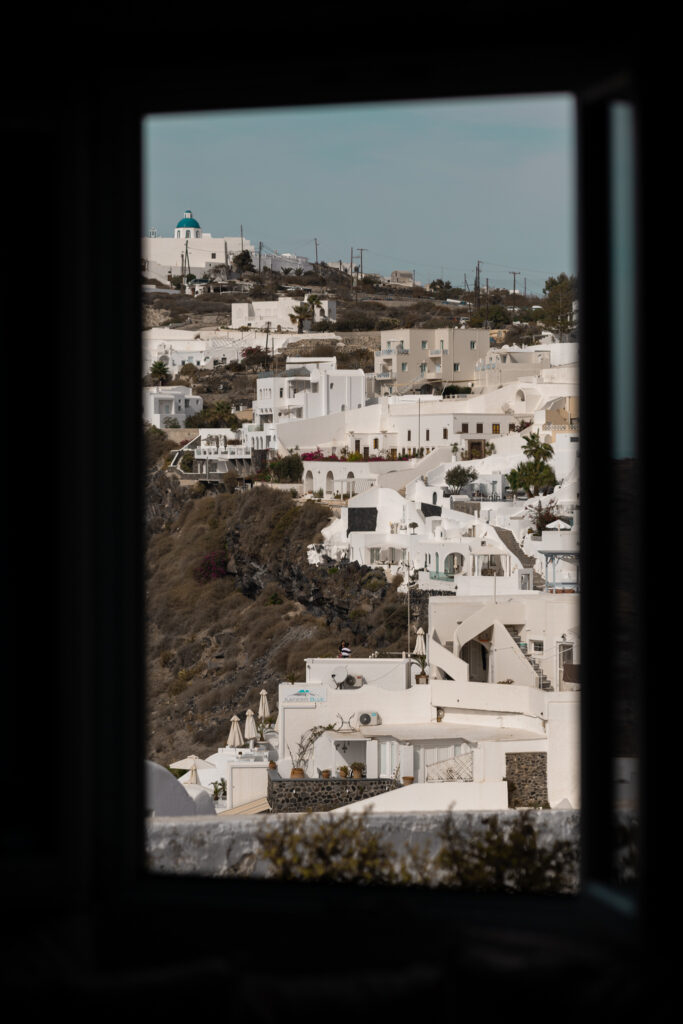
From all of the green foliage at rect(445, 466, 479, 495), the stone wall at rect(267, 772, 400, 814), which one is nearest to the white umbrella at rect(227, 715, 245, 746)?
the stone wall at rect(267, 772, 400, 814)

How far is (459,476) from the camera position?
82.1 feet

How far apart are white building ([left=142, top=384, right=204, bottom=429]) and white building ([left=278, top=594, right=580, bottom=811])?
1510 centimetres

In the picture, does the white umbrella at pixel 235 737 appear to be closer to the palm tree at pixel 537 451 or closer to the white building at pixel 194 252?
the palm tree at pixel 537 451

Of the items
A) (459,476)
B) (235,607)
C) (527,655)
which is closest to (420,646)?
(527,655)

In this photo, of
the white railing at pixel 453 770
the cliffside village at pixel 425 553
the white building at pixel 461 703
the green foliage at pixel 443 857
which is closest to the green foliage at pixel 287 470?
the cliffside village at pixel 425 553

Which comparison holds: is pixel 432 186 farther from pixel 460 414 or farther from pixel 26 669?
pixel 26 669

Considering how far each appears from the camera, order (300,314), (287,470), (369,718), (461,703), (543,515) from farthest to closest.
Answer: (300,314)
(287,470)
(543,515)
(369,718)
(461,703)

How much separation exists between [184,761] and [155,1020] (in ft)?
54.6

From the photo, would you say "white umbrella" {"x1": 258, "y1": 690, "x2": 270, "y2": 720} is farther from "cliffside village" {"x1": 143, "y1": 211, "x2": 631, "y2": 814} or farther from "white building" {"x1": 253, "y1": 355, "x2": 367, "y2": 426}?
"white building" {"x1": 253, "y1": 355, "x2": 367, "y2": 426}

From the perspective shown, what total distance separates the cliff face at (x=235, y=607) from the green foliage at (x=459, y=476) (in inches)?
116

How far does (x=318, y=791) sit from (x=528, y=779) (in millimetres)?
2983

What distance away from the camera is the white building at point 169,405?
31.0 meters

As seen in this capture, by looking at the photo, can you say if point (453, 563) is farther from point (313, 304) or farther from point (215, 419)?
point (313, 304)

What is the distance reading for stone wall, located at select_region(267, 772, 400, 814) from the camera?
1295cm
